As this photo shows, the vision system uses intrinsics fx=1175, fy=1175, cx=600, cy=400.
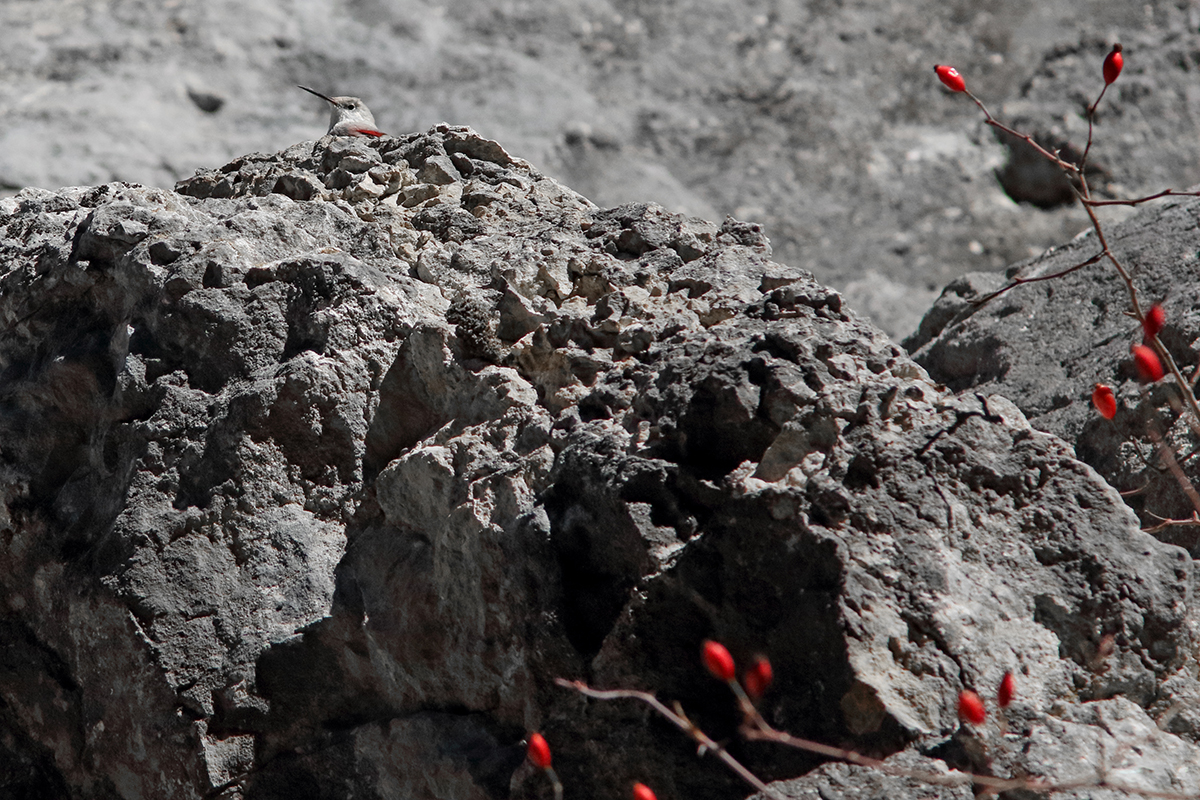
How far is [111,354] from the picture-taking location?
203cm

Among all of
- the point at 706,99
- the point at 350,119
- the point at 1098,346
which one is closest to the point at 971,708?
the point at 1098,346

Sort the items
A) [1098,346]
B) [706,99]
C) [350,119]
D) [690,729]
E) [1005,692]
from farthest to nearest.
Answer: [706,99]
[350,119]
[1098,346]
[1005,692]
[690,729]

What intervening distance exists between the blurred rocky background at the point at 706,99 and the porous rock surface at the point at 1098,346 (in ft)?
9.26

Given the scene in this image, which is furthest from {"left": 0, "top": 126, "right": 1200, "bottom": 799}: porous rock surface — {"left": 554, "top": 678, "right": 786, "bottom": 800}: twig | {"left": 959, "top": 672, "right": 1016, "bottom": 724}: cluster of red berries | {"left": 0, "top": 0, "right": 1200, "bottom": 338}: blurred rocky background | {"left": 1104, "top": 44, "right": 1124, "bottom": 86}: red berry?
{"left": 0, "top": 0, "right": 1200, "bottom": 338}: blurred rocky background

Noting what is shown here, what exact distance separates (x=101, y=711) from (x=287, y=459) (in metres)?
0.48

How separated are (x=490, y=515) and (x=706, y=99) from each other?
20.2 ft

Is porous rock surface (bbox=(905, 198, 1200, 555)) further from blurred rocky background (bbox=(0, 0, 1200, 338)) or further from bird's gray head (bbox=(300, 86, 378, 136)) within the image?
blurred rocky background (bbox=(0, 0, 1200, 338))

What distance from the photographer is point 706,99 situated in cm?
735

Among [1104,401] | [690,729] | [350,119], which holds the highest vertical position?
[350,119]

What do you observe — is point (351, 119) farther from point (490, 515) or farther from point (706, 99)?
point (706, 99)

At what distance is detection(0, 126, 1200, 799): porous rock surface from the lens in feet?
4.54

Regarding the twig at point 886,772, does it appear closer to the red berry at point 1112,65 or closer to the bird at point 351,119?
the red berry at point 1112,65

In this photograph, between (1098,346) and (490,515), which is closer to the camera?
(490,515)

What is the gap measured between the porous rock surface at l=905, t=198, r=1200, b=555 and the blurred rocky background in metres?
2.82
